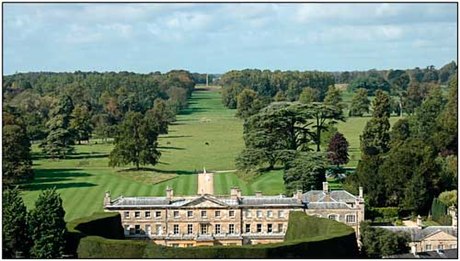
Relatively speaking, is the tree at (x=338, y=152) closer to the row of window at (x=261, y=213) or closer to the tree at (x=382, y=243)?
the row of window at (x=261, y=213)

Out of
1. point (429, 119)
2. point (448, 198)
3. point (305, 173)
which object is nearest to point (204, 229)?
point (305, 173)

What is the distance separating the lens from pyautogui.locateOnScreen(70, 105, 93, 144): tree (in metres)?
65.8

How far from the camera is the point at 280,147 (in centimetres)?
5075

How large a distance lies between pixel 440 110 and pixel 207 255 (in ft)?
126

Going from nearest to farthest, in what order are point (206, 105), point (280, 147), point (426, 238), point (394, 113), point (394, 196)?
1. point (426, 238)
2. point (394, 196)
3. point (280, 147)
4. point (394, 113)
5. point (206, 105)

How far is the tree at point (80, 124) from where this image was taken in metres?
65.8

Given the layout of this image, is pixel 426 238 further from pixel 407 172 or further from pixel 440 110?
pixel 440 110

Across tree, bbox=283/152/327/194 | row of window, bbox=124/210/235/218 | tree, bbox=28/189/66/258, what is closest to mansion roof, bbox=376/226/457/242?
row of window, bbox=124/210/235/218

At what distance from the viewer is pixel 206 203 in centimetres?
3675

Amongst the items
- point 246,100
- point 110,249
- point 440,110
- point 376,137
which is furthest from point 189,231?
point 246,100

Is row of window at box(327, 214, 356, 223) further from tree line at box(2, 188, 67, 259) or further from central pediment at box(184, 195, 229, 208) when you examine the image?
tree line at box(2, 188, 67, 259)

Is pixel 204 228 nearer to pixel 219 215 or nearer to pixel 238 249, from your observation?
pixel 219 215

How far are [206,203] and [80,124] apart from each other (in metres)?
32.0

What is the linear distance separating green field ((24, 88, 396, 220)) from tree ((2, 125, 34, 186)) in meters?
0.80
